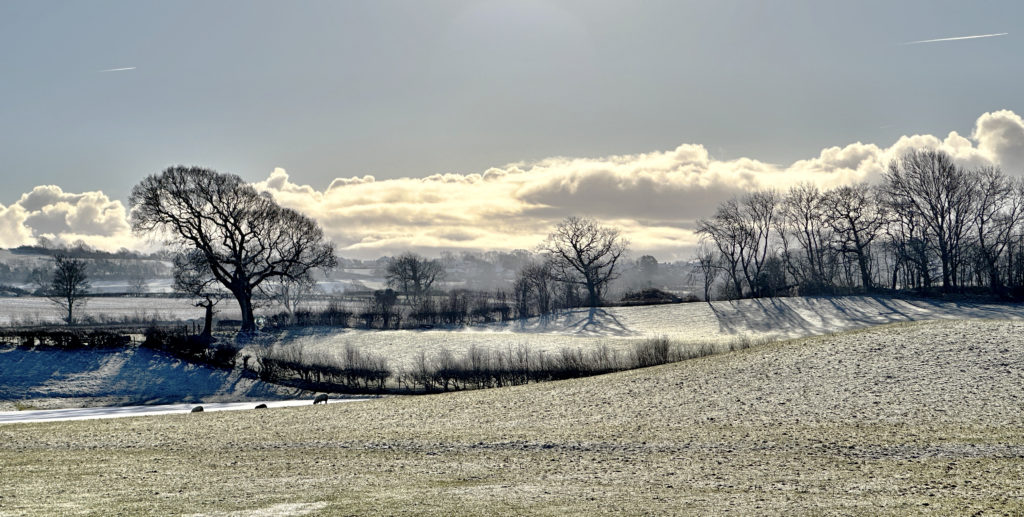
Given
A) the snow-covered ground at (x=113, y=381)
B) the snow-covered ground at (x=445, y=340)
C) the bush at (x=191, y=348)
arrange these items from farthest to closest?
the bush at (x=191, y=348) → the snow-covered ground at (x=445, y=340) → the snow-covered ground at (x=113, y=381)

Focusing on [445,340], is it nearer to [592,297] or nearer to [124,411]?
[124,411]

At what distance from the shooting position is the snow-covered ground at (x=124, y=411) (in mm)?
31172

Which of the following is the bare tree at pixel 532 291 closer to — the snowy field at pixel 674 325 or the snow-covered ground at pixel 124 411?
the snowy field at pixel 674 325

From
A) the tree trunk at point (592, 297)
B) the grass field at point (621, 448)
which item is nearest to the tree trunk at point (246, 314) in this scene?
the grass field at point (621, 448)

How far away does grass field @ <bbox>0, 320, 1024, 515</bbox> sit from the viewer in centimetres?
1289

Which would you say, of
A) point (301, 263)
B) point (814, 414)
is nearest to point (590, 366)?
point (814, 414)

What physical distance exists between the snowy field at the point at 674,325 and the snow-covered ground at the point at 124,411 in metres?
11.2

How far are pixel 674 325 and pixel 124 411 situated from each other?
1782 inches

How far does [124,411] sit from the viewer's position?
113 feet

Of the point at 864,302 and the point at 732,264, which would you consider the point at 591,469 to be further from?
the point at 732,264

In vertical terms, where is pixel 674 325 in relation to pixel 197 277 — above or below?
below

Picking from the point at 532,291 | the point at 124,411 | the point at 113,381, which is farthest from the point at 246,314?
the point at 532,291

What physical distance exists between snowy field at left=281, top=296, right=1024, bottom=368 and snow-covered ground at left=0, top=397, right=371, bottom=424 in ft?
36.9

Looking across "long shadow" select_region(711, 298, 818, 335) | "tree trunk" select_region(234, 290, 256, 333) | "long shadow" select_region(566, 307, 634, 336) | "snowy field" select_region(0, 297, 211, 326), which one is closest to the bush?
"tree trunk" select_region(234, 290, 256, 333)
